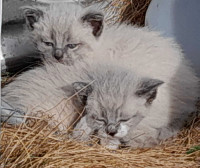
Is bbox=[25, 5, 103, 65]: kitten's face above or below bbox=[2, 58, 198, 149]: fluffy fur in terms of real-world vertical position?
above

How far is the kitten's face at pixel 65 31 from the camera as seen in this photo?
165 cm

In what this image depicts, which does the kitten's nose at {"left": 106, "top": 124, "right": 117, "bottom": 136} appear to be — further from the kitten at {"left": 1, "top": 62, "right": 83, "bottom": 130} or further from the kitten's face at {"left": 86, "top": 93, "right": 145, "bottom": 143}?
the kitten at {"left": 1, "top": 62, "right": 83, "bottom": 130}

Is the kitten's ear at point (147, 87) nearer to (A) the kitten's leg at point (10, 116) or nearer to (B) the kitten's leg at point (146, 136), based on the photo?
(B) the kitten's leg at point (146, 136)

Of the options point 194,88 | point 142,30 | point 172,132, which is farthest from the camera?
point 142,30

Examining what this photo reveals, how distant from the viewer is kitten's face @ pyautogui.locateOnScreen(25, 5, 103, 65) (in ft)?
5.42

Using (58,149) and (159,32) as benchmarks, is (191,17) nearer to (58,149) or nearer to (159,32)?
(159,32)

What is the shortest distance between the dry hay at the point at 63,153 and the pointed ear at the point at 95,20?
1.35ft

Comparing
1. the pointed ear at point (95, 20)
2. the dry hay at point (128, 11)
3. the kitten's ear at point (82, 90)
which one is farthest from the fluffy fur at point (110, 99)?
the dry hay at point (128, 11)

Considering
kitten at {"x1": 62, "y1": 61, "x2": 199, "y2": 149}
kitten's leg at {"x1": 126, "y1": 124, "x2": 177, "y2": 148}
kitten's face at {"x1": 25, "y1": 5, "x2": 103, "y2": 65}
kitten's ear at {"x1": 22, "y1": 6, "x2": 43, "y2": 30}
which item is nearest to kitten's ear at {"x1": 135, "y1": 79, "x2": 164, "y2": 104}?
kitten at {"x1": 62, "y1": 61, "x2": 199, "y2": 149}

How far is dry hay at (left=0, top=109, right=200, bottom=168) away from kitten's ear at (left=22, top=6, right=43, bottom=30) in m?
0.42

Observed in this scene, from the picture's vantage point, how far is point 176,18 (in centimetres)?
179

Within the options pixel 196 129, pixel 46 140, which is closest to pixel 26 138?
pixel 46 140

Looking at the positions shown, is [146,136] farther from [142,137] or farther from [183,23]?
[183,23]

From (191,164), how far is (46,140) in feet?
1.50
